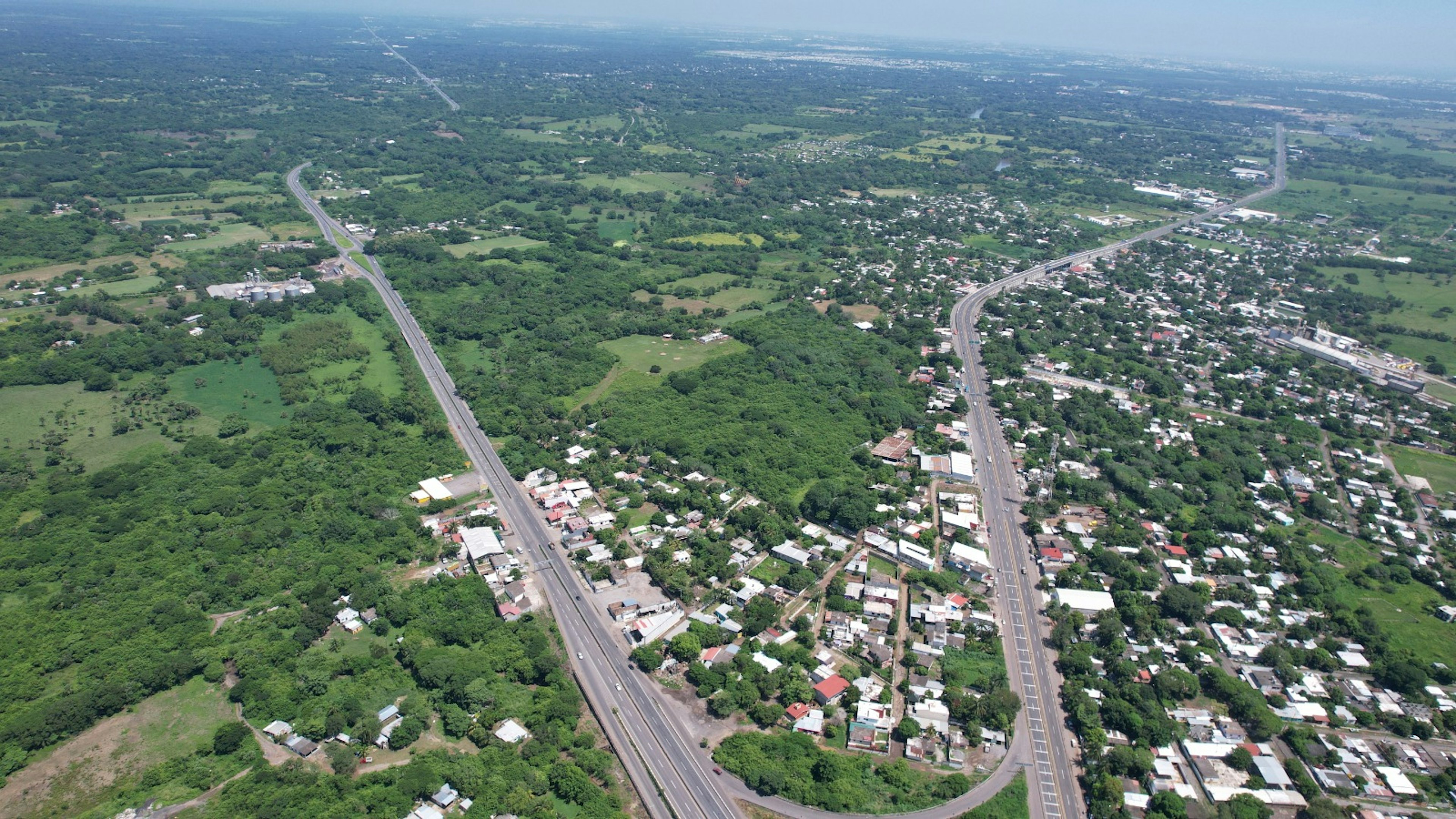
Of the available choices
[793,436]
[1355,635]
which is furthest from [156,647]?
[1355,635]

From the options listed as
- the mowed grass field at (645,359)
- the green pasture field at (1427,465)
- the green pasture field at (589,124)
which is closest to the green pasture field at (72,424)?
the mowed grass field at (645,359)

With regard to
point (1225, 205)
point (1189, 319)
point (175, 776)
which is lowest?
point (175, 776)

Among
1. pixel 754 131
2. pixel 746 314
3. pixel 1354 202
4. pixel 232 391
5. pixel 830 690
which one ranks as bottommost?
pixel 830 690

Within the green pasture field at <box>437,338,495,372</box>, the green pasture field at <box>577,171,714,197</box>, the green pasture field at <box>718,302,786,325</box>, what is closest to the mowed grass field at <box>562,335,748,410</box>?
the green pasture field at <box>718,302,786,325</box>

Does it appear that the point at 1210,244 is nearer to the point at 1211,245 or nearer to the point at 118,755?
the point at 1211,245

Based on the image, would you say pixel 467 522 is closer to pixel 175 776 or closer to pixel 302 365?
pixel 175 776

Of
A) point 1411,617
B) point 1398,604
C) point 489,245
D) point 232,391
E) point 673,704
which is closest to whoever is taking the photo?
point 673,704

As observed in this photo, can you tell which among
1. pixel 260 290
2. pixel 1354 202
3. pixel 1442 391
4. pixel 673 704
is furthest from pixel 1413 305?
pixel 260 290

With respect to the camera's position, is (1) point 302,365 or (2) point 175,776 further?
(1) point 302,365
